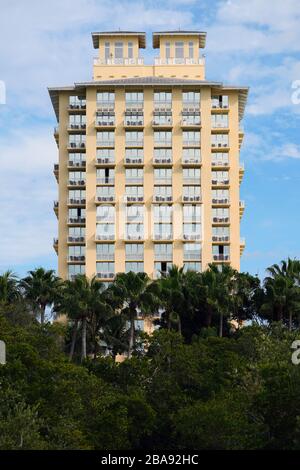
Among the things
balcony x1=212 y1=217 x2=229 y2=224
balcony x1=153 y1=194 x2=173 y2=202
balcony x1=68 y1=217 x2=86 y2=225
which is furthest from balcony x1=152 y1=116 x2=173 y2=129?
balcony x1=68 y1=217 x2=86 y2=225

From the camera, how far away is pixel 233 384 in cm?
7081

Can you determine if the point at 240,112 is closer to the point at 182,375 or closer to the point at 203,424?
the point at 182,375

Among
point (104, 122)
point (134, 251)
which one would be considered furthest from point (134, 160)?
point (134, 251)

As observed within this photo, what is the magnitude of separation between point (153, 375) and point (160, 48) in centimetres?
6895

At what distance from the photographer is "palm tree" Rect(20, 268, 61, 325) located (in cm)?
9275

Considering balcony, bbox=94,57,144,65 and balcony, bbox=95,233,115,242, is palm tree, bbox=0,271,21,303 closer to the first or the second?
balcony, bbox=95,233,115,242

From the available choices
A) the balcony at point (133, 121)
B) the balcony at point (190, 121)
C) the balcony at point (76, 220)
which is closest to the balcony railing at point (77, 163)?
the balcony at point (76, 220)

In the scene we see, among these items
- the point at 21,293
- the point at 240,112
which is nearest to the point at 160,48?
the point at 240,112

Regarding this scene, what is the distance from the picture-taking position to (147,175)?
124438 millimetres

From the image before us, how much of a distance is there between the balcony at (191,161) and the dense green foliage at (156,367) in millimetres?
30422

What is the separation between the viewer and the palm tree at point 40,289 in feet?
304

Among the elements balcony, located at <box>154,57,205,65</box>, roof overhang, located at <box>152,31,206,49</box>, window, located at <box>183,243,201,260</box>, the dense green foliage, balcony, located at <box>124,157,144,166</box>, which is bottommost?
the dense green foliage

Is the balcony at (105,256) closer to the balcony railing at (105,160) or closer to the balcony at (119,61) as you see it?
the balcony railing at (105,160)

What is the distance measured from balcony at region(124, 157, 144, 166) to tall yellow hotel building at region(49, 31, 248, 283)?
0.38ft
